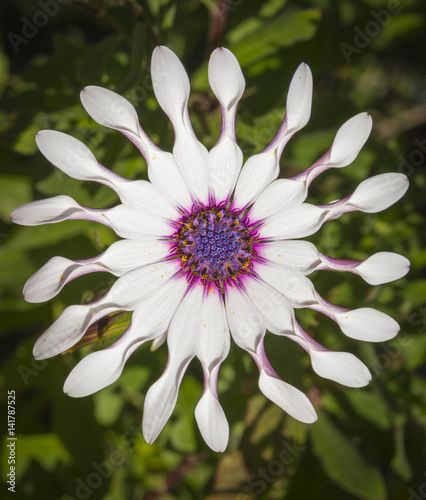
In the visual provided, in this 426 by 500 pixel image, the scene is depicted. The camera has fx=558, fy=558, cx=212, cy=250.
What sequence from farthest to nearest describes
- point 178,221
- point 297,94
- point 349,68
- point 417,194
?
point 349,68 < point 417,194 < point 178,221 < point 297,94

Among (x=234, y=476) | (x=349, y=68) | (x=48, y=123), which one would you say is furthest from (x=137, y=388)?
(x=349, y=68)

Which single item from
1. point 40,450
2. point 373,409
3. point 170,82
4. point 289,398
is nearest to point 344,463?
point 373,409

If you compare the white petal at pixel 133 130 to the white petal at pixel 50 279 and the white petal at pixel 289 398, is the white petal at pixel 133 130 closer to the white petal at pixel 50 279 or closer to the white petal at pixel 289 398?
the white petal at pixel 50 279

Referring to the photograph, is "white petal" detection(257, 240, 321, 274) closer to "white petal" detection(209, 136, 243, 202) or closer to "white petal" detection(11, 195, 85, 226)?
"white petal" detection(209, 136, 243, 202)

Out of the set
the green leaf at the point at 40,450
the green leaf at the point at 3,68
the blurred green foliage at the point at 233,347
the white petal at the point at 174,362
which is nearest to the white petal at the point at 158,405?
the white petal at the point at 174,362

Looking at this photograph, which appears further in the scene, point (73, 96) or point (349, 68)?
point (349, 68)

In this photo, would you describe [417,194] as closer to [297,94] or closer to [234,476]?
[297,94]

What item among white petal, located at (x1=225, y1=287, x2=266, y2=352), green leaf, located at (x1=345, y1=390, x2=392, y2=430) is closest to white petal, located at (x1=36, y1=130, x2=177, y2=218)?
white petal, located at (x1=225, y1=287, x2=266, y2=352)
